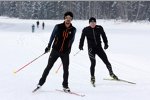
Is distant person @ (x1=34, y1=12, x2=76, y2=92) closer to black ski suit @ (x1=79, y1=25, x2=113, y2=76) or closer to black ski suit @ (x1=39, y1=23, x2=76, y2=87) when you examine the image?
black ski suit @ (x1=39, y1=23, x2=76, y2=87)

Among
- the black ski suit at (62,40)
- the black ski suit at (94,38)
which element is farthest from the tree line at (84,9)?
the black ski suit at (62,40)

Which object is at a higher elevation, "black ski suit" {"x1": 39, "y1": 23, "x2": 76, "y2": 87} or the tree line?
"black ski suit" {"x1": 39, "y1": 23, "x2": 76, "y2": 87}

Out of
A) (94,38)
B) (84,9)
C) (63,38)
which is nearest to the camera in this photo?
(63,38)

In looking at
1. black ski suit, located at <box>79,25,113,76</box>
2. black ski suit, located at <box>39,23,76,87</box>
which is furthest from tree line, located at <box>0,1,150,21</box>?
black ski suit, located at <box>39,23,76,87</box>

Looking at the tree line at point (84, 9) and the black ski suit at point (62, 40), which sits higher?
the black ski suit at point (62, 40)

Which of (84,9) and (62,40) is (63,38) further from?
(84,9)

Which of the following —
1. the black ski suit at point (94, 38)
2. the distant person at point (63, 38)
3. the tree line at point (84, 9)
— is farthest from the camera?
the tree line at point (84, 9)

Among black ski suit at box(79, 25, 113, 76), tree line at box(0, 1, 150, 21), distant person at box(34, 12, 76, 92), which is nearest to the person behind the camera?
distant person at box(34, 12, 76, 92)

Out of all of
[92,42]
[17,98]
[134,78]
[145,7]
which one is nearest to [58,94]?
[17,98]

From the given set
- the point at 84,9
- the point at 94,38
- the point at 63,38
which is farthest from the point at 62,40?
the point at 84,9

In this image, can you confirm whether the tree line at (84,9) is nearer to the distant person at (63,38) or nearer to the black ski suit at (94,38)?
the black ski suit at (94,38)

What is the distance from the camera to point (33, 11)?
106 meters

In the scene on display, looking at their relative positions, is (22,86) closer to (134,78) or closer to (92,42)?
(92,42)

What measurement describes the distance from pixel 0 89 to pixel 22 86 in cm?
60
